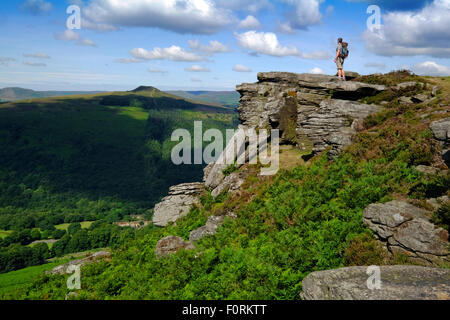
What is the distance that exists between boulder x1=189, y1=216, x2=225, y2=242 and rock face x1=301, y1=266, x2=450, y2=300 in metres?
8.89

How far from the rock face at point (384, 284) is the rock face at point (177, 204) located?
17297 mm

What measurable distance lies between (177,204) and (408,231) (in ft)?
65.1

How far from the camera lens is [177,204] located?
25.9 m

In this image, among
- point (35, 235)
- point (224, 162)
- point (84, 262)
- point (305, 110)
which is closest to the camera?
point (84, 262)

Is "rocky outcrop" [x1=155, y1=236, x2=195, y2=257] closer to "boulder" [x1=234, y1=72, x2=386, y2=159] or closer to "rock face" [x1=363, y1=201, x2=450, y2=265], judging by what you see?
"rock face" [x1=363, y1=201, x2=450, y2=265]

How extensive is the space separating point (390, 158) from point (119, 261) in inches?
702

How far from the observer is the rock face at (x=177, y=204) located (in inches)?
990

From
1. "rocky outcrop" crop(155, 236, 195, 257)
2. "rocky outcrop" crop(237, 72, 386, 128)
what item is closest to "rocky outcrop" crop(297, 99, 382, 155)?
"rocky outcrop" crop(237, 72, 386, 128)

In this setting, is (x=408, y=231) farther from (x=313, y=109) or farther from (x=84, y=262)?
(x=84, y=262)

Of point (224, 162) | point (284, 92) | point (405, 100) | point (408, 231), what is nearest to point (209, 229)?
point (224, 162)

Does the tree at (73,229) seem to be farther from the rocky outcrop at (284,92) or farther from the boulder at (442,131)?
the boulder at (442,131)

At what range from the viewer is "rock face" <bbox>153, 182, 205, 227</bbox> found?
990 inches

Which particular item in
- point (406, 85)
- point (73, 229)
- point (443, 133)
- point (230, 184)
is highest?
point (406, 85)
